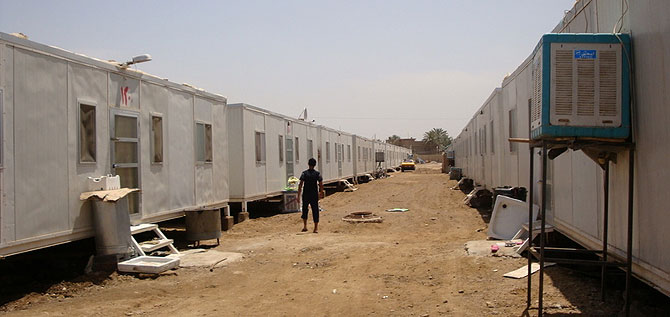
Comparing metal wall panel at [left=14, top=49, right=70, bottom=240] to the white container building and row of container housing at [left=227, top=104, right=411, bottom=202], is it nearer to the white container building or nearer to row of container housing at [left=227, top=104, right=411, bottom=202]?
row of container housing at [left=227, top=104, right=411, bottom=202]

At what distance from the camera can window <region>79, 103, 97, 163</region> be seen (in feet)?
23.6

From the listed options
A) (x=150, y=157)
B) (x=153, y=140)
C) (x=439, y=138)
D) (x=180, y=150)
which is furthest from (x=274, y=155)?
(x=439, y=138)

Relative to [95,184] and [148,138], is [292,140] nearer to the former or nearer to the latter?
[148,138]

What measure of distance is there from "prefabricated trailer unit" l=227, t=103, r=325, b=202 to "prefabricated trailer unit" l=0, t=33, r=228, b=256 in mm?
2461

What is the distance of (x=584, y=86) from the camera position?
4.20 m

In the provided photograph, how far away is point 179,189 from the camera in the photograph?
9797mm

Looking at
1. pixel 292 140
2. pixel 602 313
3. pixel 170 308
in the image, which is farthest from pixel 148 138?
pixel 292 140

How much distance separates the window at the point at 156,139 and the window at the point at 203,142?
1.42 metres

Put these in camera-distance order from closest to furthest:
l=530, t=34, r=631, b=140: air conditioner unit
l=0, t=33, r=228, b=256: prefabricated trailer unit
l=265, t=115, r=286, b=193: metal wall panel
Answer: l=530, t=34, r=631, b=140: air conditioner unit < l=0, t=33, r=228, b=256: prefabricated trailer unit < l=265, t=115, r=286, b=193: metal wall panel

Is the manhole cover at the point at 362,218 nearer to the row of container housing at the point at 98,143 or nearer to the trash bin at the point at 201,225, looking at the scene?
the row of container housing at the point at 98,143

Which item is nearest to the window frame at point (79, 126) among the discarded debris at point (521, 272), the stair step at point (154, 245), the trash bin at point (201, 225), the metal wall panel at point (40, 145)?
the metal wall panel at point (40, 145)

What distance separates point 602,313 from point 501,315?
847mm

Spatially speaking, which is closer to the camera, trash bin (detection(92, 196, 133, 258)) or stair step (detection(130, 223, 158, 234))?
trash bin (detection(92, 196, 133, 258))


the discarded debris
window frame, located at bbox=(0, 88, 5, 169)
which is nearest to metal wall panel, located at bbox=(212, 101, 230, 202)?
window frame, located at bbox=(0, 88, 5, 169)
